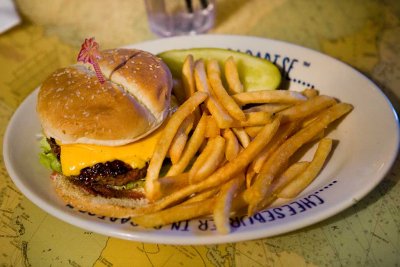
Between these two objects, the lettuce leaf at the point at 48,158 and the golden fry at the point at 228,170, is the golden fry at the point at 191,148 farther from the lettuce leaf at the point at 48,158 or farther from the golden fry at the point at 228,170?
the lettuce leaf at the point at 48,158

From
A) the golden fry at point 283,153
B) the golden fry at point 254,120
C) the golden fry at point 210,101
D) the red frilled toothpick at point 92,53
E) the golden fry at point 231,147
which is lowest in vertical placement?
the golden fry at point 283,153

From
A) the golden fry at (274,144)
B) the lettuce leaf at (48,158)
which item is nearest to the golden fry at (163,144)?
the golden fry at (274,144)

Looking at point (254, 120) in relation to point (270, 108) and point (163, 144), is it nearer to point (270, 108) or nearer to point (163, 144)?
point (270, 108)

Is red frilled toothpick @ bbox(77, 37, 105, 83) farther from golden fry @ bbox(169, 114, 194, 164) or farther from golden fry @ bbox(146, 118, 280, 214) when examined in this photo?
golden fry @ bbox(146, 118, 280, 214)

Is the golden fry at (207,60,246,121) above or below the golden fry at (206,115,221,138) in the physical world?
above

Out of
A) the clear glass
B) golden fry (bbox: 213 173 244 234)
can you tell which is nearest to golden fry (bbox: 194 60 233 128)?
golden fry (bbox: 213 173 244 234)

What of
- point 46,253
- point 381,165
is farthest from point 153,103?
point 381,165

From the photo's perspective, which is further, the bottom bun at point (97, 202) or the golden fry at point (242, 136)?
the golden fry at point (242, 136)

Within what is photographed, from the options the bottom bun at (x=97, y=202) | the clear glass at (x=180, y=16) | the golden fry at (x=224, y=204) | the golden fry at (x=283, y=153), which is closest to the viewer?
the golden fry at (x=224, y=204)
